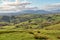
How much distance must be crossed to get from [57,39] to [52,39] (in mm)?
1995

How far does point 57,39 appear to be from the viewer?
57.2 meters

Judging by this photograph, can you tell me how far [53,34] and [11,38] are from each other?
63.0ft

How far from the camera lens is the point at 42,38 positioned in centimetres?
5741

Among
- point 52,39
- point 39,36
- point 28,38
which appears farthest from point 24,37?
point 52,39

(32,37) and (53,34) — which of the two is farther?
(53,34)

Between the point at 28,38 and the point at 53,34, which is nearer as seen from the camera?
the point at 28,38

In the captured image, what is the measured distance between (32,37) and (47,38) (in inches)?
222

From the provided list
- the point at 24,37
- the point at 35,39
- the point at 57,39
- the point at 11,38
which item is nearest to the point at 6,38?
the point at 11,38

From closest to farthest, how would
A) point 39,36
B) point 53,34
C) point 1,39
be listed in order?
1. point 1,39
2. point 39,36
3. point 53,34

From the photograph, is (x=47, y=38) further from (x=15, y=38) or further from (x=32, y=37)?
(x=15, y=38)

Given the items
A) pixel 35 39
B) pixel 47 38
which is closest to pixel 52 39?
pixel 47 38

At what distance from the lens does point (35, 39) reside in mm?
54875

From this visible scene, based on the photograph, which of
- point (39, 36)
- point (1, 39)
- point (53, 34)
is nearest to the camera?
point (1, 39)

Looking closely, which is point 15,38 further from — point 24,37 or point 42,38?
point 42,38
